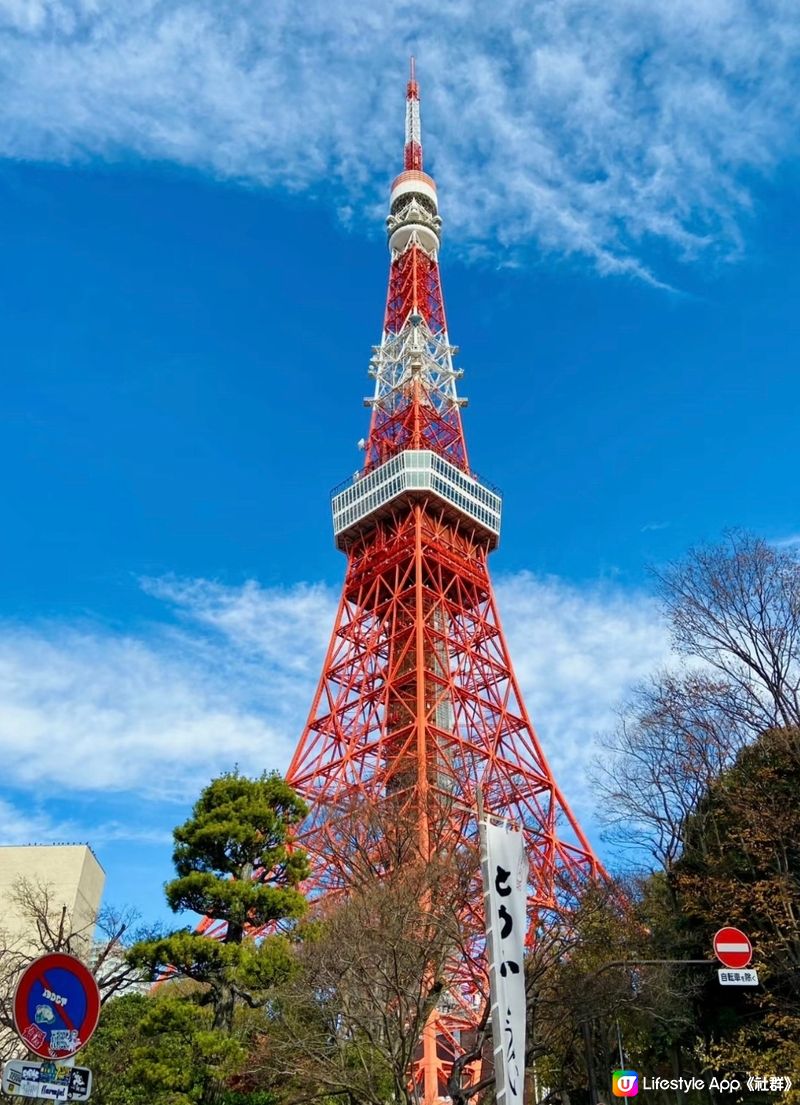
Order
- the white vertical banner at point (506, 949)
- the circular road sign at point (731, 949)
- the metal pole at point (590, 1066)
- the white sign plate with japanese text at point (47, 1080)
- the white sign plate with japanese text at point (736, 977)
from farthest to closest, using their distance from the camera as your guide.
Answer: the metal pole at point (590, 1066)
the circular road sign at point (731, 949)
the white sign plate with japanese text at point (736, 977)
the white vertical banner at point (506, 949)
the white sign plate with japanese text at point (47, 1080)

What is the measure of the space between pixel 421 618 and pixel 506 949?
795 inches

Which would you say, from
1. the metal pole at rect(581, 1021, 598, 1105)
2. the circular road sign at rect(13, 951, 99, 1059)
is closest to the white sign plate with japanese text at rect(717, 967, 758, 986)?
the circular road sign at rect(13, 951, 99, 1059)

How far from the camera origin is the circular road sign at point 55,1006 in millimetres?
3395

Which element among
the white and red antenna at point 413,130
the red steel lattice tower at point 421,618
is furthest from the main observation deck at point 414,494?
the white and red antenna at point 413,130

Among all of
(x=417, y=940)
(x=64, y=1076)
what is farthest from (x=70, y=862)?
(x=64, y=1076)

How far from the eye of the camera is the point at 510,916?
653cm

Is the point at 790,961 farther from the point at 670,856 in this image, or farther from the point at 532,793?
the point at 532,793

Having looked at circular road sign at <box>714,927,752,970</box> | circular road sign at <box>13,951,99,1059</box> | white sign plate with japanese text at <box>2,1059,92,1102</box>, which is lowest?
white sign plate with japanese text at <box>2,1059,92,1102</box>

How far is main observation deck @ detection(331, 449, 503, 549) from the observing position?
1162 inches

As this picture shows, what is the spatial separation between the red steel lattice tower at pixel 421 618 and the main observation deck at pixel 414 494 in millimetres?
51

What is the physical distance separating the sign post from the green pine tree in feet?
20.9
